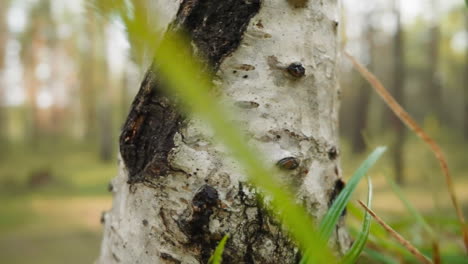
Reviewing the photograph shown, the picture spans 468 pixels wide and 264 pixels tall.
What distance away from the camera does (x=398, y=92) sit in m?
4.90

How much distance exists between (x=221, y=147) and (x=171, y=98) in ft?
0.18

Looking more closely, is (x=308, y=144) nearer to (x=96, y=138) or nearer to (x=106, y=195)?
(x=106, y=195)

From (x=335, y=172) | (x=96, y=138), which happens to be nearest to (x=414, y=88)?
(x=96, y=138)

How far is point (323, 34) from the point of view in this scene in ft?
1.16

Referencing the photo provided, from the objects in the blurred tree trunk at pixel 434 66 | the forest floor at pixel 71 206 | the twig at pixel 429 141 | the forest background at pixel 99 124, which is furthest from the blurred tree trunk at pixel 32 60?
the twig at pixel 429 141

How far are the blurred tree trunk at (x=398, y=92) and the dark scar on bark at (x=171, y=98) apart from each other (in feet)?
14.6

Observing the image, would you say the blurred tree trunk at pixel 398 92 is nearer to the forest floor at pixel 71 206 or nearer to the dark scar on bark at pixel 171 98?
the forest floor at pixel 71 206

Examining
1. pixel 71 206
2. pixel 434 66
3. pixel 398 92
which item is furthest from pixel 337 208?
pixel 434 66

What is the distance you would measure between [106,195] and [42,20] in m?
6.69

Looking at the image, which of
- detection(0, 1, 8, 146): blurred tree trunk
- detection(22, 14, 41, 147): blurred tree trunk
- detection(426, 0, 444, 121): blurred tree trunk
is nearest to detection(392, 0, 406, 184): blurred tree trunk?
detection(426, 0, 444, 121): blurred tree trunk

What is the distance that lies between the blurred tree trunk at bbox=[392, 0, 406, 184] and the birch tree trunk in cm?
442

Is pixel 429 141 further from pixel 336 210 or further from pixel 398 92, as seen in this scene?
pixel 398 92

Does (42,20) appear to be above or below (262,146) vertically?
above

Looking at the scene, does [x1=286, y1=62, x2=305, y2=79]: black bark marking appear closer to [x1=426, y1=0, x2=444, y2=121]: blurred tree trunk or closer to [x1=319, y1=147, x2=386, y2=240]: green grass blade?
[x1=319, y1=147, x2=386, y2=240]: green grass blade
